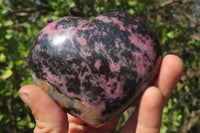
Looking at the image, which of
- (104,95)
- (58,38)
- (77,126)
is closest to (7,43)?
(58,38)

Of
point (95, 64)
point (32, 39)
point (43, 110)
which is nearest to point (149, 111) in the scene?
point (95, 64)

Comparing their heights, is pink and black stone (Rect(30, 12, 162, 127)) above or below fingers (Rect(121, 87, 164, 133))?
above

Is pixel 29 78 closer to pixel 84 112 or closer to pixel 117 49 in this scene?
pixel 84 112

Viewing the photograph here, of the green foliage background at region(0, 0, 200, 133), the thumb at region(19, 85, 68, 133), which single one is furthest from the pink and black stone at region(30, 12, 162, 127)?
the green foliage background at region(0, 0, 200, 133)

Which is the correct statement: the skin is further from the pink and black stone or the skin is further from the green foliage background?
the green foliage background

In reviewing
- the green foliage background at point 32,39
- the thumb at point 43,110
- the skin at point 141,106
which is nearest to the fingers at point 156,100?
the skin at point 141,106

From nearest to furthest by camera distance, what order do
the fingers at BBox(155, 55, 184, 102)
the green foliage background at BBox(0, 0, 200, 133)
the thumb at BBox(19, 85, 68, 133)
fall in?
the thumb at BBox(19, 85, 68, 133) < the fingers at BBox(155, 55, 184, 102) < the green foliage background at BBox(0, 0, 200, 133)

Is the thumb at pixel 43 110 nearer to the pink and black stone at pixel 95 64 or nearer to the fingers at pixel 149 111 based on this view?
the pink and black stone at pixel 95 64
